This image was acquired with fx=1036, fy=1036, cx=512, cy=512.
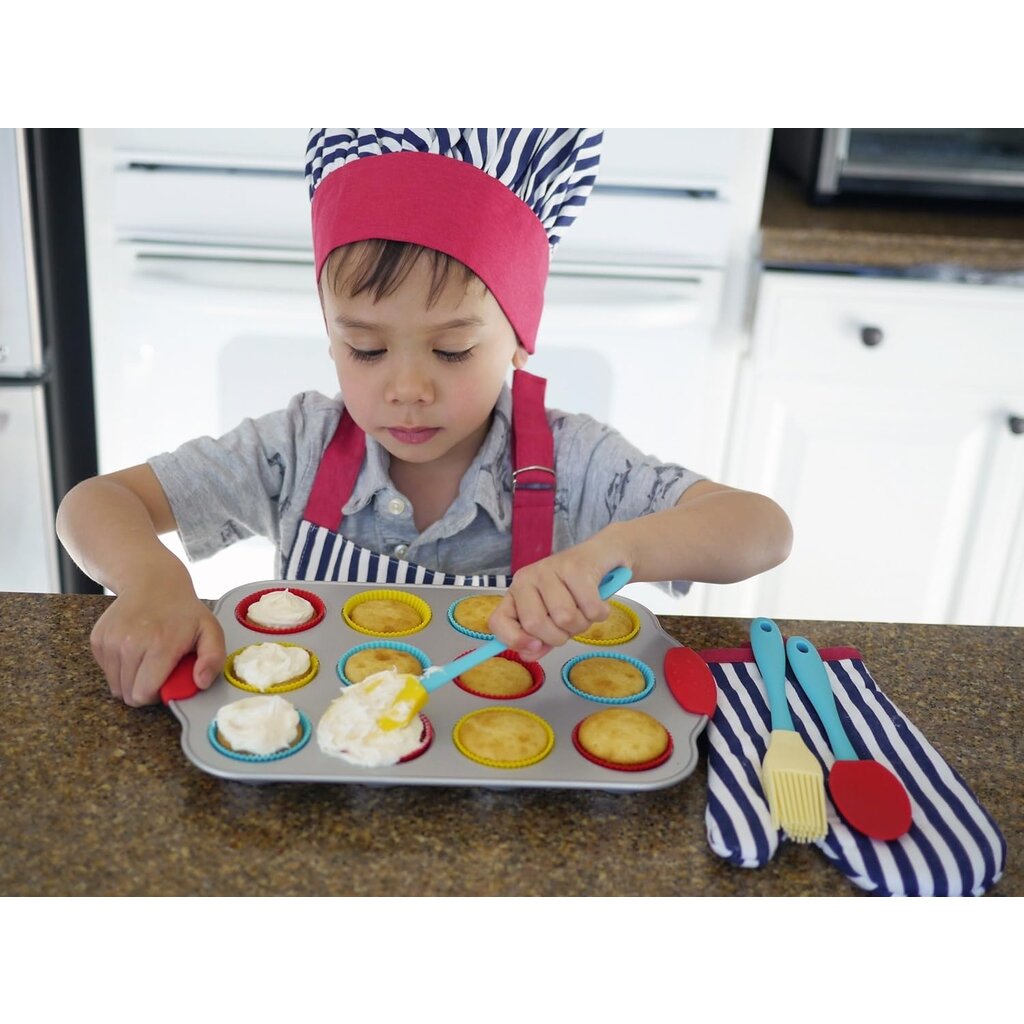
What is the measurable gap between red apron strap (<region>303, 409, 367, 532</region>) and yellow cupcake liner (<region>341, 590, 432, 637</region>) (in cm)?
32

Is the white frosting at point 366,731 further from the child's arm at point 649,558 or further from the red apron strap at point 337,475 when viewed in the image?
the red apron strap at point 337,475

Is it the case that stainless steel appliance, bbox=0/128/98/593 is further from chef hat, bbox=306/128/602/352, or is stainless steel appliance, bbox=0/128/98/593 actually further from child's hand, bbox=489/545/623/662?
child's hand, bbox=489/545/623/662

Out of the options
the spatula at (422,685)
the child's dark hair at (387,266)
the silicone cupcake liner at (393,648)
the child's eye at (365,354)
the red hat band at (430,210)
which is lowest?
the silicone cupcake liner at (393,648)

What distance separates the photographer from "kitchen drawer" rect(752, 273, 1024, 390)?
69.3 inches

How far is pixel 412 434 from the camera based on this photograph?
1.00 m

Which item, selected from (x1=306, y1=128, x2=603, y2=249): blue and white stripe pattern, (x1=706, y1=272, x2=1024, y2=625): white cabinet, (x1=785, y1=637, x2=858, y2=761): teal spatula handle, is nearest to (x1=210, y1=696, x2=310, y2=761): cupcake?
(x1=785, y1=637, x2=858, y2=761): teal spatula handle

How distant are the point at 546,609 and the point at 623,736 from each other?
0.11 metres

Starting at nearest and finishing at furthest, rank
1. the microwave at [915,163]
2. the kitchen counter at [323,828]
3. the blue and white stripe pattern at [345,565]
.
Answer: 1. the kitchen counter at [323,828]
2. the blue and white stripe pattern at [345,565]
3. the microwave at [915,163]

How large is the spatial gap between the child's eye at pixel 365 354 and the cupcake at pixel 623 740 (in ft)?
1.42

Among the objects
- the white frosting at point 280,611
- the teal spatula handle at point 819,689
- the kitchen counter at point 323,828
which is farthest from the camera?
the white frosting at point 280,611

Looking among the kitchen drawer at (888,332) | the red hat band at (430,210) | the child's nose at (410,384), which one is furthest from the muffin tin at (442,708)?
the kitchen drawer at (888,332)

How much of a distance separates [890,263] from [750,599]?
674mm

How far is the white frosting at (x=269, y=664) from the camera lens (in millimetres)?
664
